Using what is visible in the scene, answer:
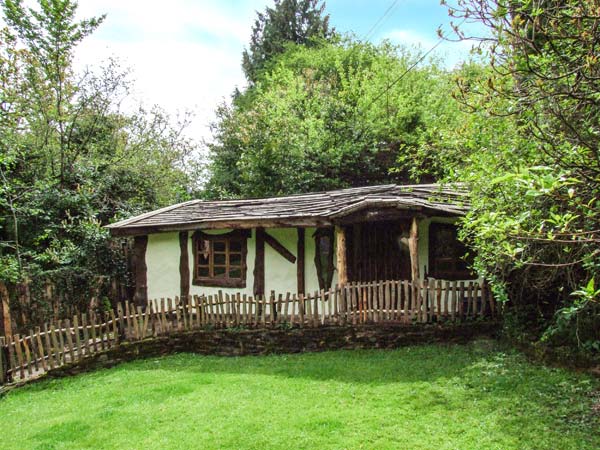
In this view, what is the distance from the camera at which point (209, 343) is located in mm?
9609

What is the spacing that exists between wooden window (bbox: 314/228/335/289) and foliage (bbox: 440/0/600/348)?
4.36m

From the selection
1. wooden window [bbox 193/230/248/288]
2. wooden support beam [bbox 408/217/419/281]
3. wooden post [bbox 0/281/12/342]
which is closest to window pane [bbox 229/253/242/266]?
wooden window [bbox 193/230/248/288]

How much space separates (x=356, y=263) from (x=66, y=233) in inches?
333

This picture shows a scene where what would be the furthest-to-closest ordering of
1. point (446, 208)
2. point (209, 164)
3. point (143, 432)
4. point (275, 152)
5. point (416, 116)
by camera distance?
point (209, 164), point (416, 116), point (275, 152), point (446, 208), point (143, 432)

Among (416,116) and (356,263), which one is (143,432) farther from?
(416,116)

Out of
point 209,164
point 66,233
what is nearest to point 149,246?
point 66,233

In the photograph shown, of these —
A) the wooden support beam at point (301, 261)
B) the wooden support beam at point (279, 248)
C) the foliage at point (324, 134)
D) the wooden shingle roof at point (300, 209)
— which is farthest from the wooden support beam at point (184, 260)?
the foliage at point (324, 134)

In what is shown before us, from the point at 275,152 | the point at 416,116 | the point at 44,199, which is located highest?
the point at 416,116

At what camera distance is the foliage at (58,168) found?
11625mm

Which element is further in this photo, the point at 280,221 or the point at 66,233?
the point at 66,233

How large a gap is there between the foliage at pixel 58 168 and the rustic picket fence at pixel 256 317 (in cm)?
246

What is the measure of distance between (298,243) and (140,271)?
4535mm

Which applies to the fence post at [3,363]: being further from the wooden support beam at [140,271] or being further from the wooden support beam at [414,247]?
the wooden support beam at [414,247]

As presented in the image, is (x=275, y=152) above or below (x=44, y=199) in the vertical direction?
above
